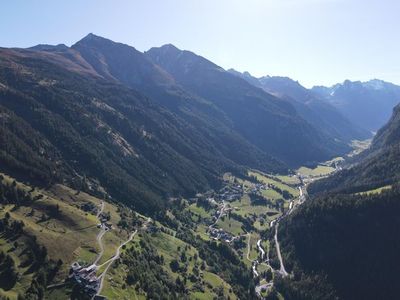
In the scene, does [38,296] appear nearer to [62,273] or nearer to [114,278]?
[62,273]

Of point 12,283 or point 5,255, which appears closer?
point 12,283

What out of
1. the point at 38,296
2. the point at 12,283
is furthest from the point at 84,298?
the point at 12,283

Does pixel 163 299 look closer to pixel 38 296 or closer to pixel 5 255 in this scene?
pixel 38 296

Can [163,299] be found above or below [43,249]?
below

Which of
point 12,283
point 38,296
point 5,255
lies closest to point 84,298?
point 38,296

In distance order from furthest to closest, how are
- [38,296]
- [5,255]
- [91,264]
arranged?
1. [91,264]
2. [5,255]
3. [38,296]

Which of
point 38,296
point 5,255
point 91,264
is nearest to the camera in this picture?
point 38,296
